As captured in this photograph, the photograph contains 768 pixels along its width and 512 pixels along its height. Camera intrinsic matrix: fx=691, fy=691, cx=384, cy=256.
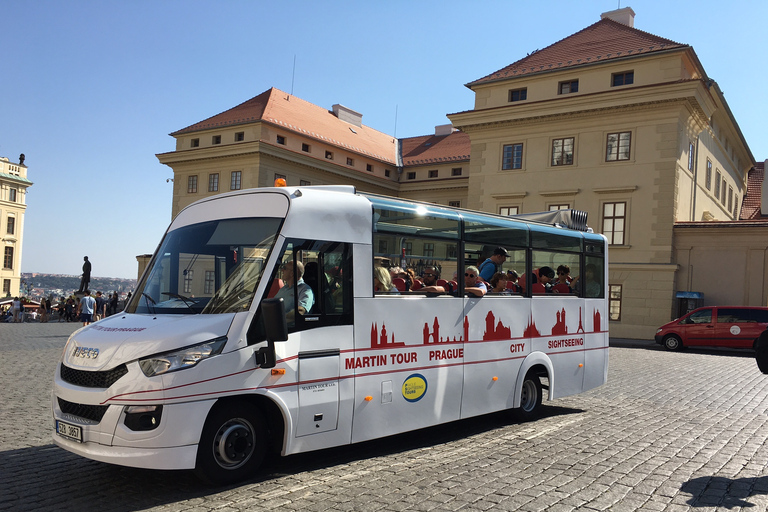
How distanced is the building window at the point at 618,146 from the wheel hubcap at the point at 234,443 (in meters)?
32.8

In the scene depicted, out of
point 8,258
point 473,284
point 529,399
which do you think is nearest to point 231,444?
point 473,284

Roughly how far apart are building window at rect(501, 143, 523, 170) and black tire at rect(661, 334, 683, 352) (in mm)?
Result: 14217

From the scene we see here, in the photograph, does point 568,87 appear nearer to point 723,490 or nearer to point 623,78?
point 623,78

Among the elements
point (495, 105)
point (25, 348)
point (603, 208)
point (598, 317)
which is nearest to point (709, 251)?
point (603, 208)

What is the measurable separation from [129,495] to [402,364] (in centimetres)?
309

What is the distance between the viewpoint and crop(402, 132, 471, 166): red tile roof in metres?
63.1

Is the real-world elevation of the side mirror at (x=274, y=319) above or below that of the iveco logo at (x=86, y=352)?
above

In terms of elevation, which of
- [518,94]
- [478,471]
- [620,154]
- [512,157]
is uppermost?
[518,94]

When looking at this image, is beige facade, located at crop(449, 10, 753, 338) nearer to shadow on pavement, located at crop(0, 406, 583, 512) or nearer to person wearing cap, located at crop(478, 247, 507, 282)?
person wearing cap, located at crop(478, 247, 507, 282)

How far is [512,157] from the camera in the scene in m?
39.2

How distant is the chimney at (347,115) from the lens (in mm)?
66125

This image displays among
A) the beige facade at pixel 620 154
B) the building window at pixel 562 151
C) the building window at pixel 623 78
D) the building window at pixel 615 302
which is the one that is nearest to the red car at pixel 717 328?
the beige facade at pixel 620 154

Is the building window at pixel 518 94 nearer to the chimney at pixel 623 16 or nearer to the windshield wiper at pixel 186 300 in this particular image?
the chimney at pixel 623 16

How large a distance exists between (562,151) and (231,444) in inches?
1342
